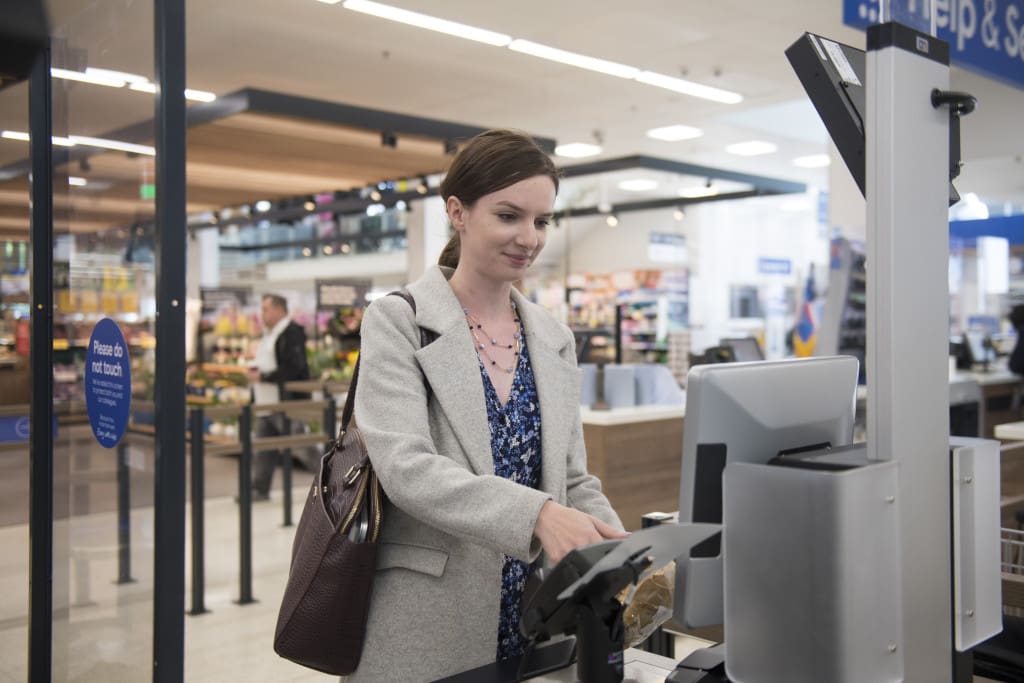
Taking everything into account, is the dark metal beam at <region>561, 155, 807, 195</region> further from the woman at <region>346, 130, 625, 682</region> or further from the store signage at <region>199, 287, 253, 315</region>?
the woman at <region>346, 130, 625, 682</region>

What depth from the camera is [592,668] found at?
101 cm

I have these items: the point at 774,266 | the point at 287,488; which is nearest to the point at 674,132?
the point at 287,488

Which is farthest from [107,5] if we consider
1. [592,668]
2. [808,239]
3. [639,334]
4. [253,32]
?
[808,239]

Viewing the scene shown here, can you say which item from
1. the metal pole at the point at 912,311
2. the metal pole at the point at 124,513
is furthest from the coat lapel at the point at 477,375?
the metal pole at the point at 124,513

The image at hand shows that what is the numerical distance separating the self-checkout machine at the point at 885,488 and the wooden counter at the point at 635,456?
379 centimetres

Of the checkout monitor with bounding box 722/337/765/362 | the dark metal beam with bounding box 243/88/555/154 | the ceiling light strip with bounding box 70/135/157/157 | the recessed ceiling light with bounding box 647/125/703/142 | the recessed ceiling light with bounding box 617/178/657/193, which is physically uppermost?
the recessed ceiling light with bounding box 617/178/657/193

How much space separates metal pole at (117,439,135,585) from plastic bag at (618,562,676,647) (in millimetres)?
1721

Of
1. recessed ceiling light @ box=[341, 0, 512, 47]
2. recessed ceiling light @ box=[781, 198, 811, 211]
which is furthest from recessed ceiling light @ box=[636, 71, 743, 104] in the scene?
recessed ceiling light @ box=[781, 198, 811, 211]

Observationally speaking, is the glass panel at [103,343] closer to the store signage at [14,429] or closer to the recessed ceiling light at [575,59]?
the store signage at [14,429]

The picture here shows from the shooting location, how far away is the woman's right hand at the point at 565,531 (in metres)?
1.09

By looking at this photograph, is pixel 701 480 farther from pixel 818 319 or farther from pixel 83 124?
pixel 818 319

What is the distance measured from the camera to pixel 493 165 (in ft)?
4.48

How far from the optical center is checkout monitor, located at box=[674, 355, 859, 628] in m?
1.15

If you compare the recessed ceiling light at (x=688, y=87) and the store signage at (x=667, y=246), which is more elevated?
the recessed ceiling light at (x=688, y=87)
